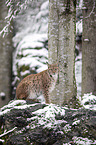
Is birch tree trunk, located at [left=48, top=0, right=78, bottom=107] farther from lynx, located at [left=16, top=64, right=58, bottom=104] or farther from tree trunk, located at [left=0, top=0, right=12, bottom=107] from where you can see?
tree trunk, located at [left=0, top=0, right=12, bottom=107]

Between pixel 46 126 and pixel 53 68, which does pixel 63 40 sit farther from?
pixel 46 126

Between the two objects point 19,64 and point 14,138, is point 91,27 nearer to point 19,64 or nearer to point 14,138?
point 19,64

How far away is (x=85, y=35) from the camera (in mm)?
5734

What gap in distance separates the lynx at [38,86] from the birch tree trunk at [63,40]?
31 cm

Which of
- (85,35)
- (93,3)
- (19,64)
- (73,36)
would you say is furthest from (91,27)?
(19,64)

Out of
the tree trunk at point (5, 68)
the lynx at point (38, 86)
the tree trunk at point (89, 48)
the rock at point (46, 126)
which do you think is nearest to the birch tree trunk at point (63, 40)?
the lynx at point (38, 86)

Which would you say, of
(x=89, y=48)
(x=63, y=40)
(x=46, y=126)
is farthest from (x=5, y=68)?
(x=46, y=126)

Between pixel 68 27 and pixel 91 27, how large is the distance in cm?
192

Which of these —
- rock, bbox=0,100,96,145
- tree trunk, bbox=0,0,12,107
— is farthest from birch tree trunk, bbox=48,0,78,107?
tree trunk, bbox=0,0,12,107

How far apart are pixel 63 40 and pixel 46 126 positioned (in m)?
1.89

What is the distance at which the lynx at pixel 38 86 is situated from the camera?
3.88m

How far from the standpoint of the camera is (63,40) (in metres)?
4.02

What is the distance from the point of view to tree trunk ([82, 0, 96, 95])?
5.63 metres

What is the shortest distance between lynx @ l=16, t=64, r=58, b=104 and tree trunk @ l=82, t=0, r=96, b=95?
212 centimetres
